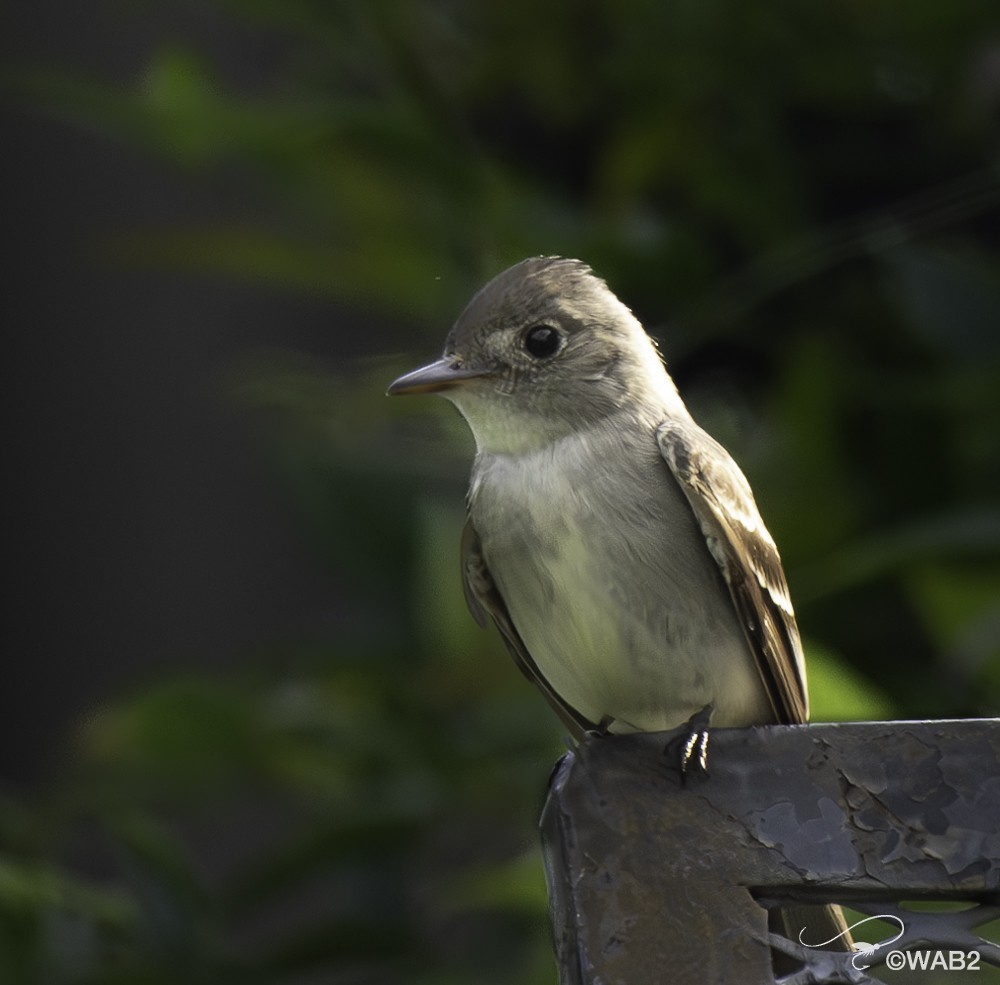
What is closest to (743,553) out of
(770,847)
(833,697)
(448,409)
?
(833,697)

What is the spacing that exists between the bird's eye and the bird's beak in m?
0.09

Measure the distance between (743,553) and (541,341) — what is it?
0.44m

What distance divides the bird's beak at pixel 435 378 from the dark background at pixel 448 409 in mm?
836

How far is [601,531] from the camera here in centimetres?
207

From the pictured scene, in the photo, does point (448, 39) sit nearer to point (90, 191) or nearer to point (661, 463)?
point (661, 463)

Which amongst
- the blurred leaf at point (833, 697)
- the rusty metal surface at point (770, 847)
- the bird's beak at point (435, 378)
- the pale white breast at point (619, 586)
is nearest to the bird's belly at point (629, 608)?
the pale white breast at point (619, 586)

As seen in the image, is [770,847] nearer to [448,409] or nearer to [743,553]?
[743,553]

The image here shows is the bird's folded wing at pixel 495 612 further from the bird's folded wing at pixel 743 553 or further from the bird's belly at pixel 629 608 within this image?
the bird's folded wing at pixel 743 553

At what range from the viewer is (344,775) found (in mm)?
3375

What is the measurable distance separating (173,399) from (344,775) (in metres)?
2.51

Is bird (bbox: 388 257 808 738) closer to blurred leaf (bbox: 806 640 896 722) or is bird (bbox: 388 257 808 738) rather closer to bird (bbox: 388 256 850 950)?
bird (bbox: 388 256 850 950)

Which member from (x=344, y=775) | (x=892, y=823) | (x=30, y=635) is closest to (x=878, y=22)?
(x=344, y=775)

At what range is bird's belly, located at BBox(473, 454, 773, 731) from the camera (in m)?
2.06

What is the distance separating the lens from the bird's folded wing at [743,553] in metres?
2.07
